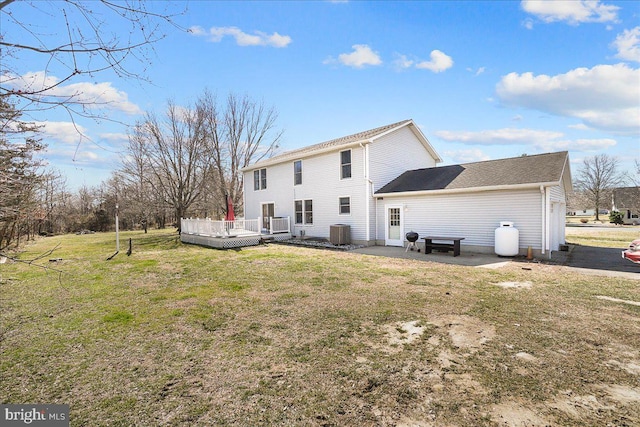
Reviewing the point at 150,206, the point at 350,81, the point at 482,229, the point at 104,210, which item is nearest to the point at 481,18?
the point at 350,81

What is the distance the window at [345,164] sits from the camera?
1519 centimetres

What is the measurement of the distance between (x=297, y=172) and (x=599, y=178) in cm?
5024

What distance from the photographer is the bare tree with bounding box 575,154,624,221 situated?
42719mm

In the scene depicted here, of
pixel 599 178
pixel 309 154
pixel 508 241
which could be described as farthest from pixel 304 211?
pixel 599 178

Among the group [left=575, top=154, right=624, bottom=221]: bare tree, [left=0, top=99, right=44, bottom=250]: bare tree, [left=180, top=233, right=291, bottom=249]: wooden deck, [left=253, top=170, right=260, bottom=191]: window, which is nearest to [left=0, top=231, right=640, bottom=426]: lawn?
[left=0, top=99, right=44, bottom=250]: bare tree

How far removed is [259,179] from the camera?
68.7 ft

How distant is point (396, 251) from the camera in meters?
12.5

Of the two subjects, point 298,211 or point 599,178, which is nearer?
point 298,211

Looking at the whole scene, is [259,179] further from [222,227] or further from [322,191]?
[222,227]

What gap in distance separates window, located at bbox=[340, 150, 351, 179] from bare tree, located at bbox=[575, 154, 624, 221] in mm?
48944

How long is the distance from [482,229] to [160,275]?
38.1 ft

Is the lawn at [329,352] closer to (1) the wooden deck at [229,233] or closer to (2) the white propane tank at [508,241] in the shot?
(2) the white propane tank at [508,241]

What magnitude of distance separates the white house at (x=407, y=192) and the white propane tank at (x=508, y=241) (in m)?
0.46

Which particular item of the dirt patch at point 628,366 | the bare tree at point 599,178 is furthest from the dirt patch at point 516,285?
the bare tree at point 599,178
